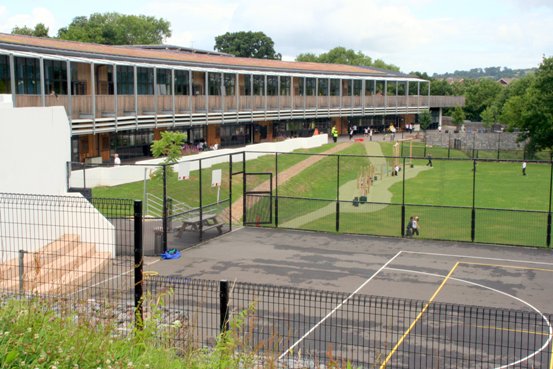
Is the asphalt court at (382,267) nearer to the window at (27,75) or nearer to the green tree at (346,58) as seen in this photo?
the window at (27,75)

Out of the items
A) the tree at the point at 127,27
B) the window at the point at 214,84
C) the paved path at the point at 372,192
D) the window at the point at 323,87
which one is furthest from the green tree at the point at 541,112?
the tree at the point at 127,27

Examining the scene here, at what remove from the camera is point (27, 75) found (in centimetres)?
3672

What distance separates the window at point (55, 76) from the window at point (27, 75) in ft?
3.45

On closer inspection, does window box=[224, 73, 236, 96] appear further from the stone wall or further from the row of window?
the stone wall

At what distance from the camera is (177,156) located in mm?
35125

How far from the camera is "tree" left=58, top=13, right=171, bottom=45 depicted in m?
119

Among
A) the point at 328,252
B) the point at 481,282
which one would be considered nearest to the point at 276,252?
the point at 328,252

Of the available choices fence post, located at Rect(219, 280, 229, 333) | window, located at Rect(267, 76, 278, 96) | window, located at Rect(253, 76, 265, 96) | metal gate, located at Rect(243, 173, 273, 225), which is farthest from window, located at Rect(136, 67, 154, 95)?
fence post, located at Rect(219, 280, 229, 333)

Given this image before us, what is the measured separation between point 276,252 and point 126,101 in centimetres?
2076

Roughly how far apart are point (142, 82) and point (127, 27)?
289ft

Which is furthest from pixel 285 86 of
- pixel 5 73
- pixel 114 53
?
pixel 5 73

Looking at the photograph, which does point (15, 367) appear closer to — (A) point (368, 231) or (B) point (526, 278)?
(B) point (526, 278)

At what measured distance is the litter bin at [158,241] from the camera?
77.6 feet

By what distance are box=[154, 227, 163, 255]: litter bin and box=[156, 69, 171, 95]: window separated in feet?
89.9
